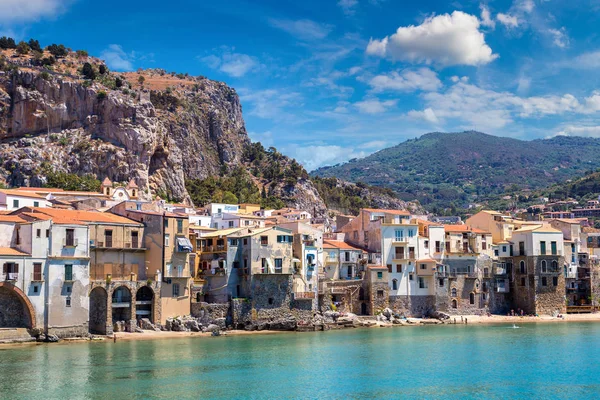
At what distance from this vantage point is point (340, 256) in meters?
79.8

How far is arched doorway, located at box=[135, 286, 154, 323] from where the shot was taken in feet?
212

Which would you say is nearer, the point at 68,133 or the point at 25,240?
the point at 25,240

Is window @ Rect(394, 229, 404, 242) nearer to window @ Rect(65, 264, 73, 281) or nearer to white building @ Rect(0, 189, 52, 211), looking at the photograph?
window @ Rect(65, 264, 73, 281)

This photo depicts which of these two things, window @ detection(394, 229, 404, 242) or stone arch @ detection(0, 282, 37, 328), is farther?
window @ detection(394, 229, 404, 242)

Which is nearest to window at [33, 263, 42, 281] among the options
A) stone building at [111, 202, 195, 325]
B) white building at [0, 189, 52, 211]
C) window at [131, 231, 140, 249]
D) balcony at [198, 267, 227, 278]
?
window at [131, 231, 140, 249]

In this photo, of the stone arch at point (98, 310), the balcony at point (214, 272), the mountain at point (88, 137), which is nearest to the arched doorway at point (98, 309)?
the stone arch at point (98, 310)

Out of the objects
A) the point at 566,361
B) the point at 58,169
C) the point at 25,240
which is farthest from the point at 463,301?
the point at 58,169

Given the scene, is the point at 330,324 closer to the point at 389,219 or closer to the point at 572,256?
the point at 389,219

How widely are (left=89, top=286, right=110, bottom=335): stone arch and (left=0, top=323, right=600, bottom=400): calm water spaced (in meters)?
4.10

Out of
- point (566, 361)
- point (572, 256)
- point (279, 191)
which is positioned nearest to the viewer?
point (566, 361)

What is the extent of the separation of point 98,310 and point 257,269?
1491 cm

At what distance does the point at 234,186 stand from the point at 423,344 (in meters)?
88.2

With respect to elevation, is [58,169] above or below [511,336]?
above

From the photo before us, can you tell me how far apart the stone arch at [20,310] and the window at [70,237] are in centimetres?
536
